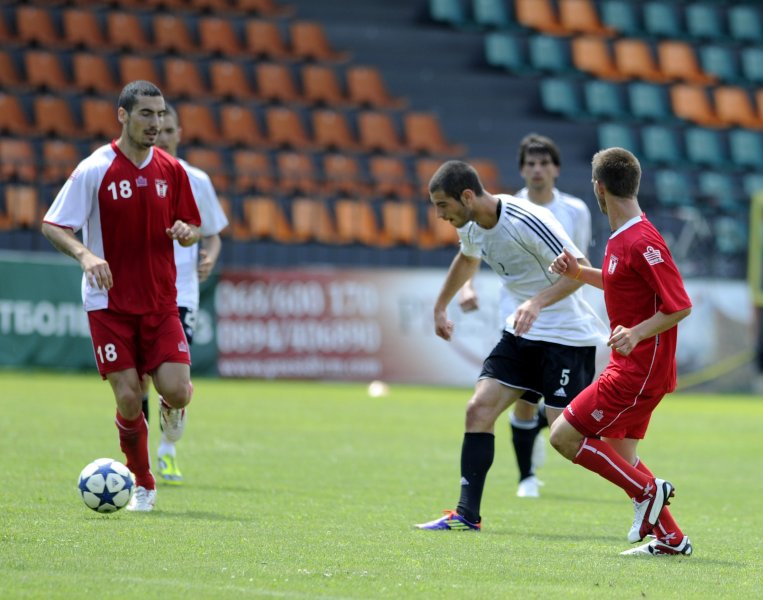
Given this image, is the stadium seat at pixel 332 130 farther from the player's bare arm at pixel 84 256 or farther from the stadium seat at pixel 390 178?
the player's bare arm at pixel 84 256

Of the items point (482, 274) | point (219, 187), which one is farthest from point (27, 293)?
point (482, 274)

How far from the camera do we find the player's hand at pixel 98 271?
285 inches

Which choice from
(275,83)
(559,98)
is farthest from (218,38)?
(559,98)

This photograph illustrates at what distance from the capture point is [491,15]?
28828mm

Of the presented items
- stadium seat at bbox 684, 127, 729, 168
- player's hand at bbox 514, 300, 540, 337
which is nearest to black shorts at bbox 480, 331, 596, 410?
player's hand at bbox 514, 300, 540, 337

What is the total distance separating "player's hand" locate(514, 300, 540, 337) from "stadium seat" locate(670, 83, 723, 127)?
22126 millimetres

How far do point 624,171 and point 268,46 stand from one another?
20.3m

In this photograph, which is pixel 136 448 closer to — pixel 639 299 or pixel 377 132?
pixel 639 299

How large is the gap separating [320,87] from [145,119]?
60.9 feet

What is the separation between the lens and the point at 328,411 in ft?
51.8

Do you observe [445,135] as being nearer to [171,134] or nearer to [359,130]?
[359,130]

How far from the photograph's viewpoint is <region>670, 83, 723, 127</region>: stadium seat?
2867 cm

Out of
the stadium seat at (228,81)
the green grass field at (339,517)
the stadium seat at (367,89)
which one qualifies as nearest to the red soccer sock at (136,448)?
the green grass field at (339,517)

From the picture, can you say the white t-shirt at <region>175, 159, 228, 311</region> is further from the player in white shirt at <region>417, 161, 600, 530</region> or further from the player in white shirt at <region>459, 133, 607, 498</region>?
the player in white shirt at <region>417, 161, 600, 530</region>
